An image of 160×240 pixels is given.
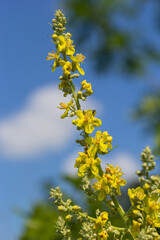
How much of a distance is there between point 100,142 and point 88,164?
0.13 metres

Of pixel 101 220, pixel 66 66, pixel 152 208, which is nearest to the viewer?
pixel 152 208

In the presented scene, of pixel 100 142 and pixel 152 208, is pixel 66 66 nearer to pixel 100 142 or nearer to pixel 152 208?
pixel 100 142

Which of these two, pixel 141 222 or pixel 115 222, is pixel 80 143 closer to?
pixel 141 222

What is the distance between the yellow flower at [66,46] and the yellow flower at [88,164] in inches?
21.8

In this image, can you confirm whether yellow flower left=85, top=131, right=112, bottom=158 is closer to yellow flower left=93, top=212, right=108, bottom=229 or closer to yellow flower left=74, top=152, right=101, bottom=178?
yellow flower left=74, top=152, right=101, bottom=178

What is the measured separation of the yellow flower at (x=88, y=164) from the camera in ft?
5.22

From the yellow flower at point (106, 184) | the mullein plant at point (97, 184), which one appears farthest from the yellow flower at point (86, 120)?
the yellow flower at point (106, 184)

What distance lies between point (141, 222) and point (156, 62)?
10711 mm

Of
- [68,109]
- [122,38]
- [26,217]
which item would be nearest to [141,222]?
[68,109]

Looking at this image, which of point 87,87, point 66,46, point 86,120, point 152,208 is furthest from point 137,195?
point 66,46

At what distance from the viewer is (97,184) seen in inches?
61.9

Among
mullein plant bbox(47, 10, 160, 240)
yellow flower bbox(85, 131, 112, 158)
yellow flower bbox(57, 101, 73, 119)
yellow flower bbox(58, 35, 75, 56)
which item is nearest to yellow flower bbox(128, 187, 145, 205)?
mullein plant bbox(47, 10, 160, 240)

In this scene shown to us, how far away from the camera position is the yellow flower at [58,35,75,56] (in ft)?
5.99

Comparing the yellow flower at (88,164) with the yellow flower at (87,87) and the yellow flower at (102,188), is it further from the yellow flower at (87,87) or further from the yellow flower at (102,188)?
the yellow flower at (87,87)
